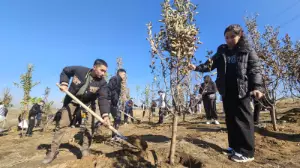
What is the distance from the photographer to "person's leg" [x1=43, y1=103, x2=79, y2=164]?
4180 millimetres

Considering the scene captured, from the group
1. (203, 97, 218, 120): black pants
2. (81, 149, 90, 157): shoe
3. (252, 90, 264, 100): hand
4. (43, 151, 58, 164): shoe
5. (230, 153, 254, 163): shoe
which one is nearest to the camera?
(252, 90, 264, 100): hand

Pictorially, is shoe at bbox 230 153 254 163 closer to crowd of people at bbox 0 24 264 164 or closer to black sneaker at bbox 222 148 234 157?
crowd of people at bbox 0 24 264 164

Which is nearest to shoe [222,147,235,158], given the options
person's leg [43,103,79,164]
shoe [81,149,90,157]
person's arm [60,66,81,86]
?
shoe [81,149,90,157]

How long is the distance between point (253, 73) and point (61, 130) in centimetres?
386

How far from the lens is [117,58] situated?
81.9ft

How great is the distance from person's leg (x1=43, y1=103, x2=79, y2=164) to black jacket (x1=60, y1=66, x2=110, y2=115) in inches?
8.5

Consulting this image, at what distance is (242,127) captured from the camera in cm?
347

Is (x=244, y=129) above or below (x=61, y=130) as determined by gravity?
above

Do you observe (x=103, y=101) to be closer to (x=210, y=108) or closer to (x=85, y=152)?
(x=85, y=152)

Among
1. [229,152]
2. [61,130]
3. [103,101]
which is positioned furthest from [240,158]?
[61,130]

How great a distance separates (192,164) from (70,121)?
2698 millimetres

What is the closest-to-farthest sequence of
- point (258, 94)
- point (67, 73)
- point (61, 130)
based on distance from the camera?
point (258, 94), point (61, 130), point (67, 73)

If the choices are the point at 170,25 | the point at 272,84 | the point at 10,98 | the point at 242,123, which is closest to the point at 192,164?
Answer: the point at 242,123

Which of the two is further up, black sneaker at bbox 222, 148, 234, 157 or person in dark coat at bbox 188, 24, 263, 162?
person in dark coat at bbox 188, 24, 263, 162
